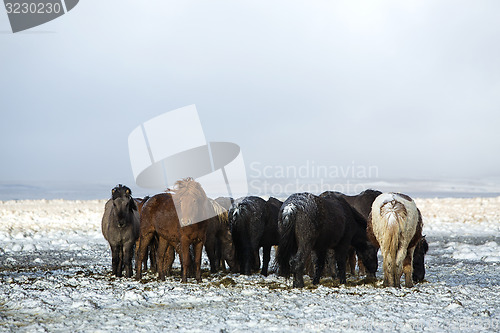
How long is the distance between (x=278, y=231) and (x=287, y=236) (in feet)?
2.29

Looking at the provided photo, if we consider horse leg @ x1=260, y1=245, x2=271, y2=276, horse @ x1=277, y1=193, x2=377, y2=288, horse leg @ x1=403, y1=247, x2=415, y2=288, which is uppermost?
horse @ x1=277, y1=193, x2=377, y2=288

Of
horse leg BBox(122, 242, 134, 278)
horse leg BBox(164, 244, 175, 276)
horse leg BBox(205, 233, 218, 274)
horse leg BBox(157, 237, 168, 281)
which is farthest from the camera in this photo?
horse leg BBox(205, 233, 218, 274)

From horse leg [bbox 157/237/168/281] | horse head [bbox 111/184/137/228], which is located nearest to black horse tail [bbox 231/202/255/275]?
horse leg [bbox 157/237/168/281]

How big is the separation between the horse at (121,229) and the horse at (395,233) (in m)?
4.82

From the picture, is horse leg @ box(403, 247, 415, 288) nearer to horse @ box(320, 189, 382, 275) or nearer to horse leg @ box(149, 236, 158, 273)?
horse @ box(320, 189, 382, 275)

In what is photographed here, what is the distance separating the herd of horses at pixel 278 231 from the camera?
26.5 feet

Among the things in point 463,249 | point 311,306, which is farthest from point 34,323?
point 463,249

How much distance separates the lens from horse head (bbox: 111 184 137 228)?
9312 mm

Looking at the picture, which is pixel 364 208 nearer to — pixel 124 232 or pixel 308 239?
pixel 308 239

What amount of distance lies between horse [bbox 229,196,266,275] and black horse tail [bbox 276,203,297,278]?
1745 millimetres

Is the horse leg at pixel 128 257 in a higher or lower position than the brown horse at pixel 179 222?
lower

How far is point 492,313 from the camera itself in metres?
6.21

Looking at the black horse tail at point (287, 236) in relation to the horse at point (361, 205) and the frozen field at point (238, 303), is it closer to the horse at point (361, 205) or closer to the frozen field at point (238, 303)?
the frozen field at point (238, 303)

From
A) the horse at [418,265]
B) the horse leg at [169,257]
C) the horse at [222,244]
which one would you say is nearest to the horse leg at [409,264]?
the horse at [418,265]
